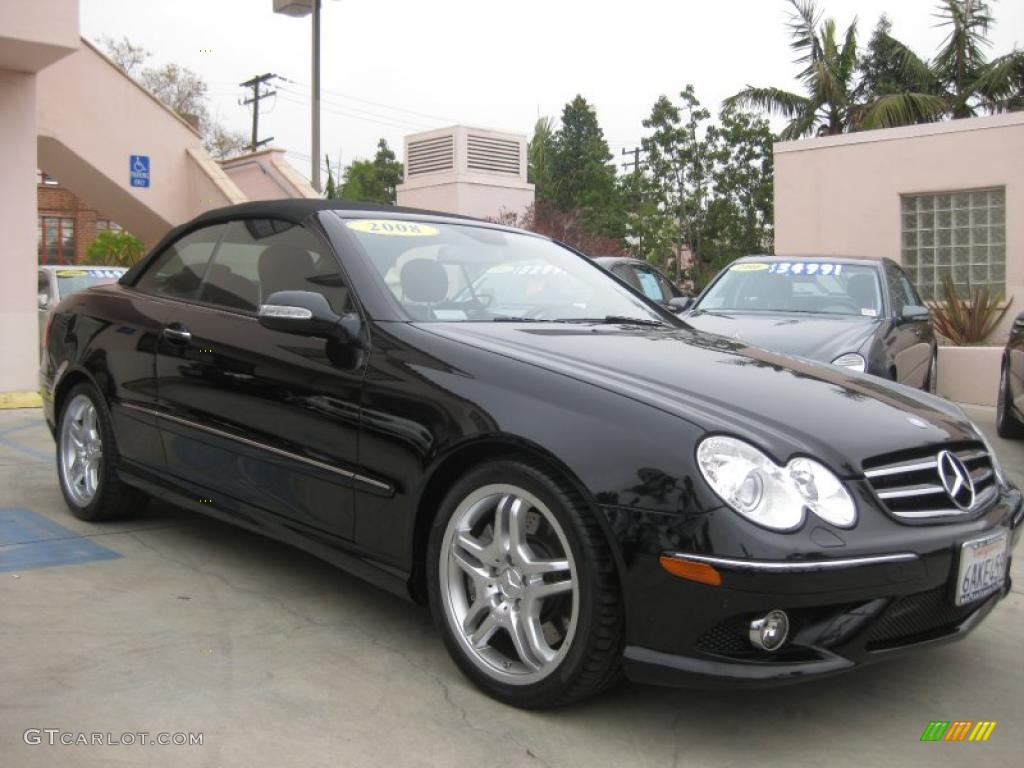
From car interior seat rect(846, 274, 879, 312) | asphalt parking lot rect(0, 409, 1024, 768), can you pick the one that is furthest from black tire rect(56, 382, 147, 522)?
car interior seat rect(846, 274, 879, 312)

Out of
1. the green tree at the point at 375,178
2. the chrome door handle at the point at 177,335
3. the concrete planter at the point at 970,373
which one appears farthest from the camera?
the green tree at the point at 375,178

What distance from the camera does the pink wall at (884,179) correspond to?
1378 cm

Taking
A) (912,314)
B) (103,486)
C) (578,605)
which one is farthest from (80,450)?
(912,314)

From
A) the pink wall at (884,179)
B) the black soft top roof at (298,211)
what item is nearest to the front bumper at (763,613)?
the black soft top roof at (298,211)

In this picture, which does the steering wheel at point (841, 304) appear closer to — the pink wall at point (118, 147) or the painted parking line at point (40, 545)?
the painted parking line at point (40, 545)

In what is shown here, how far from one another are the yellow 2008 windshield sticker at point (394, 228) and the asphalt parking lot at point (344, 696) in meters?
A: 1.39

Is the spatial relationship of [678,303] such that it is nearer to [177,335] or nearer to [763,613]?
[177,335]

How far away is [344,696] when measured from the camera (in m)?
3.19

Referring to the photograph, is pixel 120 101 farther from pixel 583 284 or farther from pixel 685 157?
pixel 685 157

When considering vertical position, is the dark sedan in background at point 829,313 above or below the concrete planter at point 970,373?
above

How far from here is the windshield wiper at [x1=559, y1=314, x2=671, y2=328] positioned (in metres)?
4.13

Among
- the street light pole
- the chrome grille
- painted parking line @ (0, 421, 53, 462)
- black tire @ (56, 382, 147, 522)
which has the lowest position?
painted parking line @ (0, 421, 53, 462)

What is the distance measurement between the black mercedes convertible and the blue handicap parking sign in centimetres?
1227

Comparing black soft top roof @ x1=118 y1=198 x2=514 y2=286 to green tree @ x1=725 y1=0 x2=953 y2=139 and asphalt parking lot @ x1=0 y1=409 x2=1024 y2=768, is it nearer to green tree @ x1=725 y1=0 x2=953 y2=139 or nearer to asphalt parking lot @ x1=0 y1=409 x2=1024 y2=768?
asphalt parking lot @ x1=0 y1=409 x2=1024 y2=768
